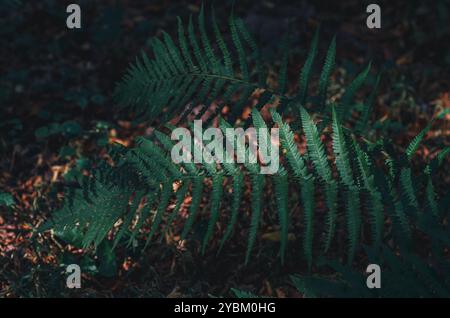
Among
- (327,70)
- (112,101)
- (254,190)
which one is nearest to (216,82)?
(327,70)

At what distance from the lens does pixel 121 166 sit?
1374 millimetres

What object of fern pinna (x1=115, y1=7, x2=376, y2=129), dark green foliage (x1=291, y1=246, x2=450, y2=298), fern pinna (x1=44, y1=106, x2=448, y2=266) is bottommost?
dark green foliage (x1=291, y1=246, x2=450, y2=298)

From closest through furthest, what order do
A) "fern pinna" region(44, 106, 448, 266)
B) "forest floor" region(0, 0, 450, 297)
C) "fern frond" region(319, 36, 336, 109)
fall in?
"fern pinna" region(44, 106, 448, 266) < "fern frond" region(319, 36, 336, 109) < "forest floor" region(0, 0, 450, 297)

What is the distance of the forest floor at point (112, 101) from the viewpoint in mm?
2008

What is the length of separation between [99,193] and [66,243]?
0.83m

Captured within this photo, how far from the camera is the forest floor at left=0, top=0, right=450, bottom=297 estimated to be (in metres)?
2.01

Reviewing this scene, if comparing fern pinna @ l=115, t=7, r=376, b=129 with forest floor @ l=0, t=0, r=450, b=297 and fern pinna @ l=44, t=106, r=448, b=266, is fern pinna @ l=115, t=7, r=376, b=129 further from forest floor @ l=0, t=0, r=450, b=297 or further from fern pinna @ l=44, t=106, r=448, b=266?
forest floor @ l=0, t=0, r=450, b=297

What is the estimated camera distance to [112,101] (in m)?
2.81

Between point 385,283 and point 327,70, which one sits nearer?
point 385,283

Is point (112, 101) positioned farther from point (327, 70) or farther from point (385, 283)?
point (385, 283)

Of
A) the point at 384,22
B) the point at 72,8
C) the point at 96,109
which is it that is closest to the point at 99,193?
the point at 96,109

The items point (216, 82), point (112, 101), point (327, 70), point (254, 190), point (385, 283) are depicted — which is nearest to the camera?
point (385, 283)

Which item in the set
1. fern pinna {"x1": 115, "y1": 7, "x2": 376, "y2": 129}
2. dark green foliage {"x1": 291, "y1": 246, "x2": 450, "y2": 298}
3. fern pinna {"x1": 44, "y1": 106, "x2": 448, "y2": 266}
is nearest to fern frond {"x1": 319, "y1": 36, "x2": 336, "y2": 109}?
fern pinna {"x1": 115, "y1": 7, "x2": 376, "y2": 129}

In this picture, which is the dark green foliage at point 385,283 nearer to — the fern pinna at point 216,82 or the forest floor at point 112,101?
the fern pinna at point 216,82
